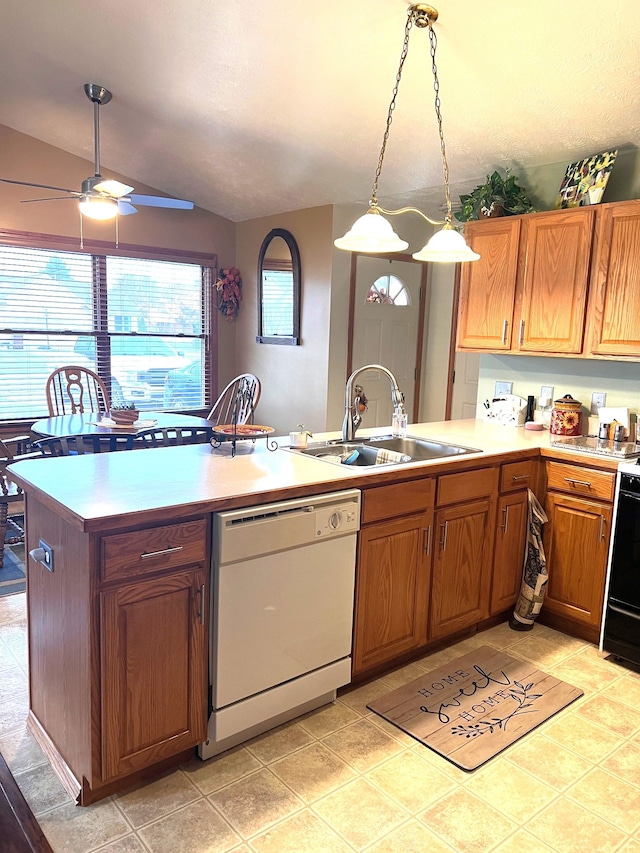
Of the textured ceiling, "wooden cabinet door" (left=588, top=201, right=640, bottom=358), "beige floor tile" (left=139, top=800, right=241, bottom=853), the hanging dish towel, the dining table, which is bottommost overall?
"beige floor tile" (left=139, top=800, right=241, bottom=853)

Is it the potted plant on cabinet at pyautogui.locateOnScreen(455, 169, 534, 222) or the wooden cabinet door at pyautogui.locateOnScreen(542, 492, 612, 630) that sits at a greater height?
the potted plant on cabinet at pyautogui.locateOnScreen(455, 169, 534, 222)

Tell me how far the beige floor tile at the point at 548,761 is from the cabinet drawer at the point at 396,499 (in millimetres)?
910

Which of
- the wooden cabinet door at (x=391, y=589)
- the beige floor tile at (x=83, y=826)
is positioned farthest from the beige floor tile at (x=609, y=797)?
the beige floor tile at (x=83, y=826)

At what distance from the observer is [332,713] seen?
2369 mm

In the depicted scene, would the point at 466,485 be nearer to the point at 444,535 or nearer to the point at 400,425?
the point at 444,535

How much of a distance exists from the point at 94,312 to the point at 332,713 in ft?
13.6

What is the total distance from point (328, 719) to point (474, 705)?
0.57 meters

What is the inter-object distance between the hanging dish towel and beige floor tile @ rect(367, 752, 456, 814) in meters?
1.16

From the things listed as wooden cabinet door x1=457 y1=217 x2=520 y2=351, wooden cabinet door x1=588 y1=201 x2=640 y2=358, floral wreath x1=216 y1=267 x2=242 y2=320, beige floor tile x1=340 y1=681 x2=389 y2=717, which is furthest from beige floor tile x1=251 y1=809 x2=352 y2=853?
floral wreath x1=216 y1=267 x2=242 y2=320

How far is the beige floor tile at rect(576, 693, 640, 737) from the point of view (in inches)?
91.8

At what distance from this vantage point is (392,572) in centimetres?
251

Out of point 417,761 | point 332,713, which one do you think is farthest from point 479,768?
point 332,713

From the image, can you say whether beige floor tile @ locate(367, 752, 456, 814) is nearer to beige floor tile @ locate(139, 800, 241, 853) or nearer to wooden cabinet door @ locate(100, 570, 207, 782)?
beige floor tile @ locate(139, 800, 241, 853)

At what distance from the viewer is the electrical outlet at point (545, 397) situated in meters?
3.69
